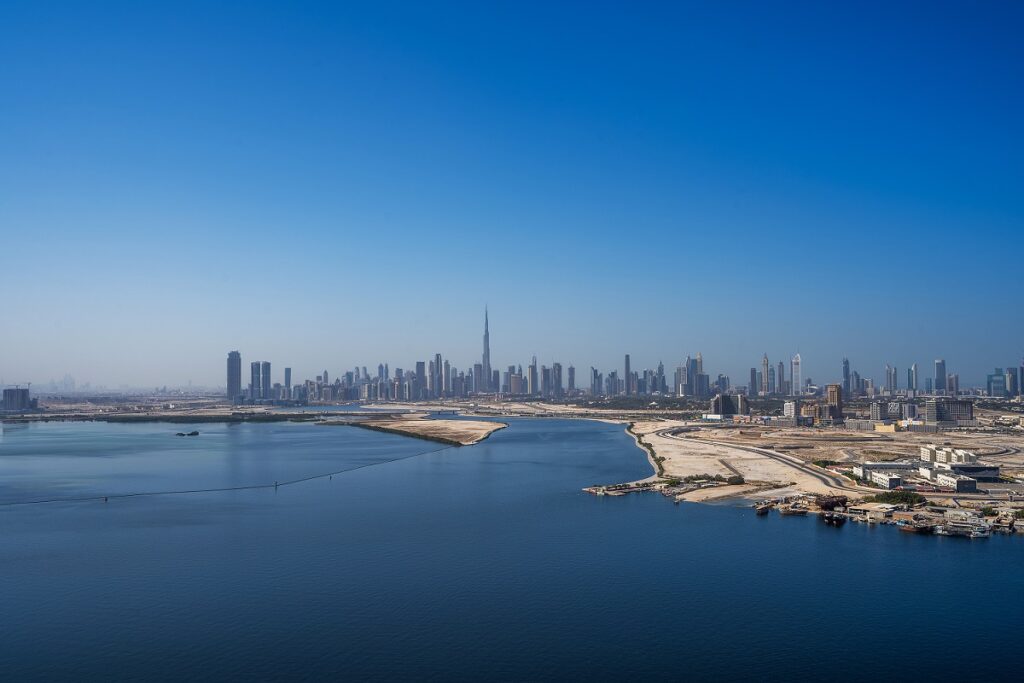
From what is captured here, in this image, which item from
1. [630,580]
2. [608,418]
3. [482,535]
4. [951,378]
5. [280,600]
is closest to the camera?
[280,600]

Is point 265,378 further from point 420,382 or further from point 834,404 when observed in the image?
point 834,404

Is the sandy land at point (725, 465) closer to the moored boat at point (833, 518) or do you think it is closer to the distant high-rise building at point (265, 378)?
the moored boat at point (833, 518)

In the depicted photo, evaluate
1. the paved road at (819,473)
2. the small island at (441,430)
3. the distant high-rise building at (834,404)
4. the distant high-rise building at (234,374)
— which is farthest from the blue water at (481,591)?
the distant high-rise building at (234,374)

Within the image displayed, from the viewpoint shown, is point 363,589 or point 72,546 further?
point 72,546

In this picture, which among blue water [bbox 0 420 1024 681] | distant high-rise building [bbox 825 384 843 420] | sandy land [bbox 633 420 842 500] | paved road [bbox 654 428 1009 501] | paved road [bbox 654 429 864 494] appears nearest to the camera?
blue water [bbox 0 420 1024 681]

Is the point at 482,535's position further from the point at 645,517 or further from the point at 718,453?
the point at 718,453

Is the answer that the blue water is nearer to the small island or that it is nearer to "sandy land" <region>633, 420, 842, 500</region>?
"sandy land" <region>633, 420, 842, 500</region>

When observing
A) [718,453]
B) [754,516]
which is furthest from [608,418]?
[754,516]

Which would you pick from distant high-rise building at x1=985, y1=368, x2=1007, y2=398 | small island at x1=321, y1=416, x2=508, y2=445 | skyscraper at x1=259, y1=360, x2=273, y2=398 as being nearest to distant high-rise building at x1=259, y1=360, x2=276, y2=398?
skyscraper at x1=259, y1=360, x2=273, y2=398
